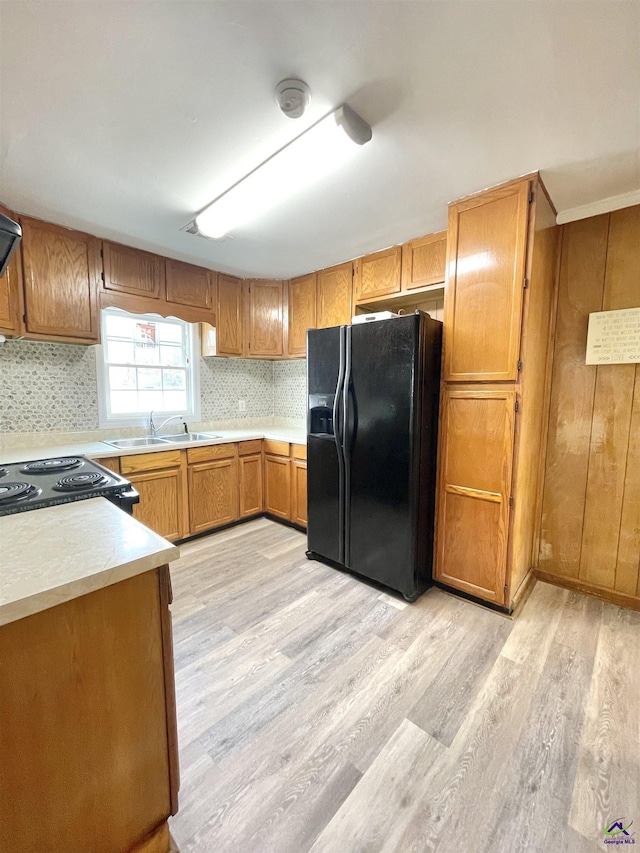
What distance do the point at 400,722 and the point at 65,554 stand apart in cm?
137

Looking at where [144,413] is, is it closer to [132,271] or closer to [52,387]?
[52,387]

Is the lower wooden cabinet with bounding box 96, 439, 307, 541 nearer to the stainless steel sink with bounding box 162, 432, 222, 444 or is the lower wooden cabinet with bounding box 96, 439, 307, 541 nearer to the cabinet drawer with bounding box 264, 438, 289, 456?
the cabinet drawer with bounding box 264, 438, 289, 456

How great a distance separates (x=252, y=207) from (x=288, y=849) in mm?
2655

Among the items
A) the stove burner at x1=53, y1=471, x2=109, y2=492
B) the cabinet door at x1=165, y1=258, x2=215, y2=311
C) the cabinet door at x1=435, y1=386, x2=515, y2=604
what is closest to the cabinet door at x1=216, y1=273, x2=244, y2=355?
the cabinet door at x1=165, y1=258, x2=215, y2=311

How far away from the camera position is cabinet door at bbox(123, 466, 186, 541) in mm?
2549

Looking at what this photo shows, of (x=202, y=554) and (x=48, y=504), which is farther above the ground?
(x=48, y=504)

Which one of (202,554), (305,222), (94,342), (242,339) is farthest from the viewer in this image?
(242,339)

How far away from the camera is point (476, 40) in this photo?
1059mm

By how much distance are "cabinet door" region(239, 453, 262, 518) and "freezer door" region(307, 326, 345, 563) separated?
0.85 metres

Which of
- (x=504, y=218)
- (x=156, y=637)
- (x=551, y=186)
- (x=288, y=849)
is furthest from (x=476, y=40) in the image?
(x=288, y=849)

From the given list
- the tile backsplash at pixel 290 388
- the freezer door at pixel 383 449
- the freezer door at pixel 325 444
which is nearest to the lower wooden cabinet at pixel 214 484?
the freezer door at pixel 325 444

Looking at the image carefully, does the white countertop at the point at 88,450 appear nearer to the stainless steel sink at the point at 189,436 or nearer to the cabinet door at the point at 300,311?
the stainless steel sink at the point at 189,436

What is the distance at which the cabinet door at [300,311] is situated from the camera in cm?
317

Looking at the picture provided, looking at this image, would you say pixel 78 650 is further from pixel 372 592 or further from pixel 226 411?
pixel 226 411
